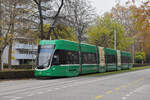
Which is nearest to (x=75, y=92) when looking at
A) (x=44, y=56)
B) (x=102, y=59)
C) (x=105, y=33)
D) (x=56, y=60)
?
(x=56, y=60)

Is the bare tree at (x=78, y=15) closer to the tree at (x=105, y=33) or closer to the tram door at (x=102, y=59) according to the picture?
the tram door at (x=102, y=59)

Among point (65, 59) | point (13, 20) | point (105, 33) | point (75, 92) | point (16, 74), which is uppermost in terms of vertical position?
point (105, 33)

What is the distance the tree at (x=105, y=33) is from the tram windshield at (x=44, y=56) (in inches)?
1051

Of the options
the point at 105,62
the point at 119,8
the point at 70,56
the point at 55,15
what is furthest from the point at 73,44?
the point at 119,8

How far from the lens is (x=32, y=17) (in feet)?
91.7

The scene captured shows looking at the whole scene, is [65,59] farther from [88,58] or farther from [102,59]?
[102,59]

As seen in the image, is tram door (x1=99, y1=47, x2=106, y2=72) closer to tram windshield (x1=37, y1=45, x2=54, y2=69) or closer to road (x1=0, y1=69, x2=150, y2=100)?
tram windshield (x1=37, y1=45, x2=54, y2=69)

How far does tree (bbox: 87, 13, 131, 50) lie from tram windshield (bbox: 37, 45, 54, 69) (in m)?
26.7

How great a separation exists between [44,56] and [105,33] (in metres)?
29.8

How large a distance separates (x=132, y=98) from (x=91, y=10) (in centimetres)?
2630

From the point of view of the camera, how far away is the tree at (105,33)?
163 ft

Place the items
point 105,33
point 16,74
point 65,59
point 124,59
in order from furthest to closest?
point 105,33 < point 124,59 < point 16,74 < point 65,59

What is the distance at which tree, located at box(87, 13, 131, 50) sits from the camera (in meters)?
49.7

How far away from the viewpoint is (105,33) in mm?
49781
